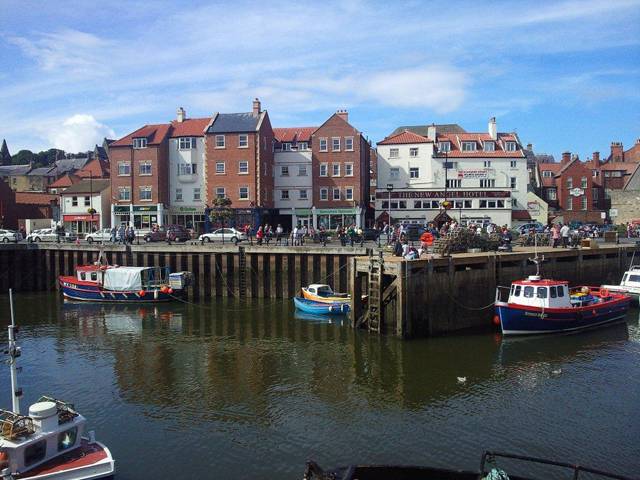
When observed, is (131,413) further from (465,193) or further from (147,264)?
(465,193)

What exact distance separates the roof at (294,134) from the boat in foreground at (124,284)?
26906 millimetres

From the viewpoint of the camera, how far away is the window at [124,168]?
5928cm

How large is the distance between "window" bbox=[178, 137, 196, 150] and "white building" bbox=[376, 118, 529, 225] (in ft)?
63.3

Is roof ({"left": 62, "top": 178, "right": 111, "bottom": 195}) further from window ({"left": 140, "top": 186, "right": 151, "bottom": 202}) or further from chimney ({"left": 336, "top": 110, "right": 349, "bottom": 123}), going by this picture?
chimney ({"left": 336, "top": 110, "right": 349, "bottom": 123})

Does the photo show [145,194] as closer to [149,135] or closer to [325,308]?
[149,135]

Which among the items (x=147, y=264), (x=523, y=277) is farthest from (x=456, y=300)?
(x=147, y=264)

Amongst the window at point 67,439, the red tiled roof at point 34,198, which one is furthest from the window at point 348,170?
the window at point 67,439

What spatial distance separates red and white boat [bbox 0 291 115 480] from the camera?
1276 centimetres

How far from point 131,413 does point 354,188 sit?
140 feet

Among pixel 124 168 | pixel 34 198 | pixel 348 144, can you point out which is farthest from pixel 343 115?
pixel 34 198

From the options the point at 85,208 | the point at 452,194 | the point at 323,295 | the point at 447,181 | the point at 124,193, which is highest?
the point at 447,181

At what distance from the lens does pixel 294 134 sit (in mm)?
62312

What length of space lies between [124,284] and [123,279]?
335mm

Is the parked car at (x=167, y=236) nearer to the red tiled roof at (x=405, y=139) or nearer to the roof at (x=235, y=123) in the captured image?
the roof at (x=235, y=123)
